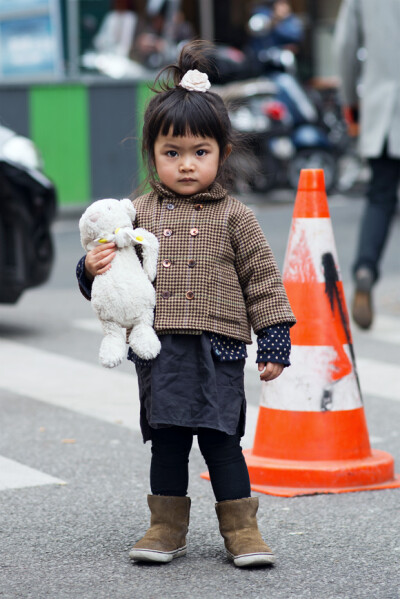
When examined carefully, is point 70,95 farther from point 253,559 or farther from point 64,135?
point 253,559

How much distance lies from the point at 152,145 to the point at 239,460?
0.86 metres

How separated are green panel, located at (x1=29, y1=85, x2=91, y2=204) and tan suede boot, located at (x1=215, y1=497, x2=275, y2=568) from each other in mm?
10199

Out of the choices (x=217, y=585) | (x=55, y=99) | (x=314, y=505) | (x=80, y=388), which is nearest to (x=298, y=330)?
(x=314, y=505)

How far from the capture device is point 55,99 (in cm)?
1325

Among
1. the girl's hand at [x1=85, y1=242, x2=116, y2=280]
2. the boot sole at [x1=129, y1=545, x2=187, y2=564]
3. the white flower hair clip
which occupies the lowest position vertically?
the boot sole at [x1=129, y1=545, x2=187, y2=564]

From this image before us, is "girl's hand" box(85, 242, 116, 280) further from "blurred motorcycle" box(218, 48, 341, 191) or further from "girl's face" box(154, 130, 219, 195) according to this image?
"blurred motorcycle" box(218, 48, 341, 191)

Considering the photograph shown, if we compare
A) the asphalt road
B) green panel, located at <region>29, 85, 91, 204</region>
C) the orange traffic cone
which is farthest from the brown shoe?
green panel, located at <region>29, 85, 91, 204</region>

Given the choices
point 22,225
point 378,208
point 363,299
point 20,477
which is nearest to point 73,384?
point 22,225

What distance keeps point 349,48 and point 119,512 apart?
4059mm

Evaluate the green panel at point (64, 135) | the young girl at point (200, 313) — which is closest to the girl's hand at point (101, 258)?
the young girl at point (200, 313)

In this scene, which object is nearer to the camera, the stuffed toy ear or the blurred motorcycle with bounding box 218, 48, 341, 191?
the stuffed toy ear

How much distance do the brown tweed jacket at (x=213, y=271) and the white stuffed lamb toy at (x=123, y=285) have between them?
0.12ft

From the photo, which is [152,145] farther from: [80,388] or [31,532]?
[80,388]

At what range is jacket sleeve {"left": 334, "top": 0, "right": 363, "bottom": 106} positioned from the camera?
23.2ft
